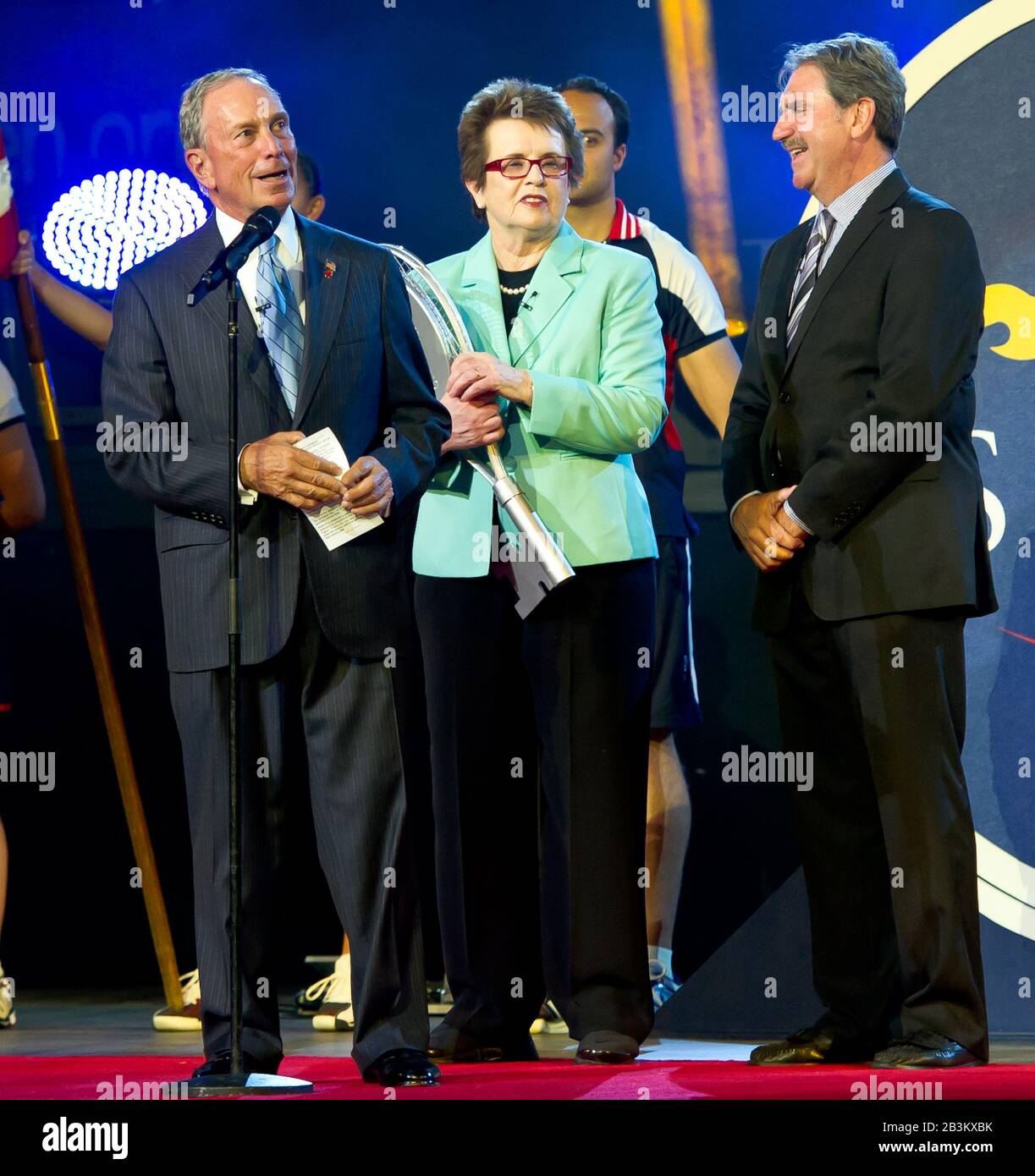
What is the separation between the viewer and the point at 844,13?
527 centimetres

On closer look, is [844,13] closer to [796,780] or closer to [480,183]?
[480,183]

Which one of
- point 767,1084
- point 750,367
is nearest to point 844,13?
point 750,367

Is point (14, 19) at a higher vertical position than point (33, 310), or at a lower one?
higher

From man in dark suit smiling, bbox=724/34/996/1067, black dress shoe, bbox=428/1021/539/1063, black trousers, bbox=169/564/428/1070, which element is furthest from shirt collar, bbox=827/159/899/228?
black dress shoe, bbox=428/1021/539/1063

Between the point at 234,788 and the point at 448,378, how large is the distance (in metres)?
1.26

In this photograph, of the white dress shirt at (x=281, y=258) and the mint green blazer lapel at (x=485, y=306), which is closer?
the white dress shirt at (x=281, y=258)

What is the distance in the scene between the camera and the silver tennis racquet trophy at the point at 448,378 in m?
4.16

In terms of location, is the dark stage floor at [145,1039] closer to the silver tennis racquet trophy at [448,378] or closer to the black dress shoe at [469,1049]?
the black dress shoe at [469,1049]

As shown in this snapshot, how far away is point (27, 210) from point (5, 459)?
2.48 feet

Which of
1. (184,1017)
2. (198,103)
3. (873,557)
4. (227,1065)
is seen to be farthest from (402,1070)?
(198,103)

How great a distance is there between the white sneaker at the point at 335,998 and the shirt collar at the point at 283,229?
206 cm

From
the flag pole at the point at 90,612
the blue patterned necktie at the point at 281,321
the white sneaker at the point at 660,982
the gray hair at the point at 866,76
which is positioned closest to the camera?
the blue patterned necktie at the point at 281,321

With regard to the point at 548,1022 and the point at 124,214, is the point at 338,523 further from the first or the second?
the point at 124,214

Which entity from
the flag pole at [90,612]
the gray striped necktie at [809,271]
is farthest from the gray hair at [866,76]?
the flag pole at [90,612]
